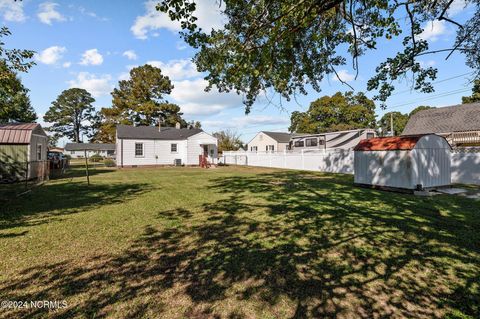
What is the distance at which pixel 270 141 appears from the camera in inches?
1571

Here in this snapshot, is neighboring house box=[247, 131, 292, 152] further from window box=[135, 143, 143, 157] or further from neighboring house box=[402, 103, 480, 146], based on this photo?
window box=[135, 143, 143, 157]

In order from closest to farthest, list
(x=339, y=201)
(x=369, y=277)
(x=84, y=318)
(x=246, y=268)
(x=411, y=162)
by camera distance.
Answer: (x=84, y=318) → (x=369, y=277) → (x=246, y=268) → (x=339, y=201) → (x=411, y=162)

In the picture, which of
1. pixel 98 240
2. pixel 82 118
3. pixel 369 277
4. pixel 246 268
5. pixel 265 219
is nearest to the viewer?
pixel 369 277

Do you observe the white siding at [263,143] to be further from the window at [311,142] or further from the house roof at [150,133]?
the house roof at [150,133]

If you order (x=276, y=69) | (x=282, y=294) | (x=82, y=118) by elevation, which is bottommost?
(x=282, y=294)

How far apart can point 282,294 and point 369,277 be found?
52.7 inches

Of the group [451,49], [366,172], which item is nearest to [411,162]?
[366,172]

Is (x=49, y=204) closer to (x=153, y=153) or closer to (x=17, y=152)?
(x=17, y=152)

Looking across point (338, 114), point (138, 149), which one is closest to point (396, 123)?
point (338, 114)

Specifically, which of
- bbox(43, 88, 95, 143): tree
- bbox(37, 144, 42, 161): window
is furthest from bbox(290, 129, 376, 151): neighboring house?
bbox(43, 88, 95, 143): tree

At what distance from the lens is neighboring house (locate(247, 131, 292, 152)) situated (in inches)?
1523

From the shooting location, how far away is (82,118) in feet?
233

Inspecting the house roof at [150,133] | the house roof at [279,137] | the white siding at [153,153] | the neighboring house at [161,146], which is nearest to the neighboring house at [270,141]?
the house roof at [279,137]

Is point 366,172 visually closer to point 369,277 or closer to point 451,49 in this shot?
point 451,49
